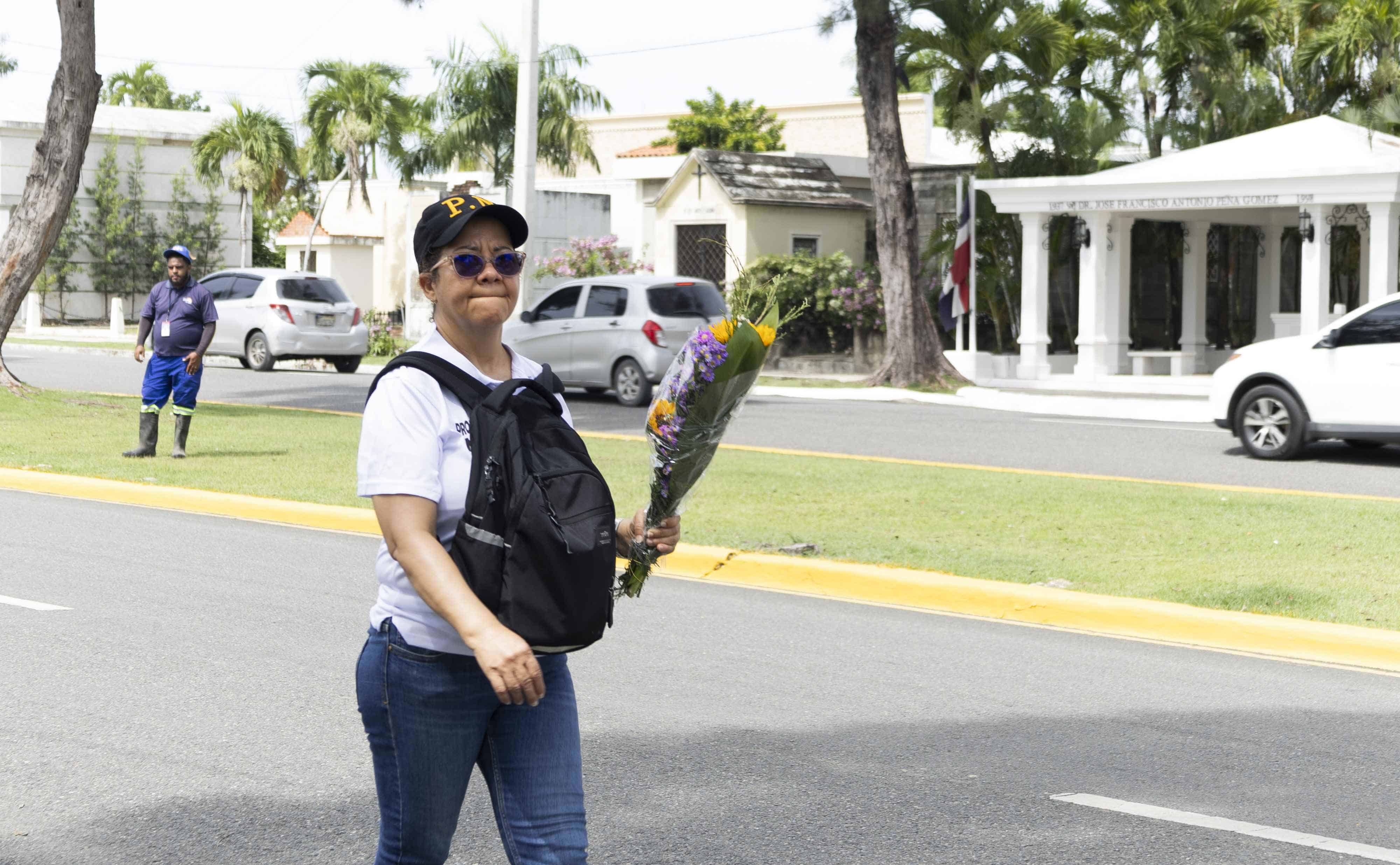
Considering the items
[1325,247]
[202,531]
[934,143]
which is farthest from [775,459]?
[934,143]

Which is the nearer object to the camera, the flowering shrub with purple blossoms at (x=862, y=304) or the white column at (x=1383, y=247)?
the white column at (x=1383, y=247)

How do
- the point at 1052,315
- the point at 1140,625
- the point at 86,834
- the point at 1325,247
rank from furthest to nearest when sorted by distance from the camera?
the point at 1052,315 < the point at 1325,247 < the point at 1140,625 < the point at 86,834

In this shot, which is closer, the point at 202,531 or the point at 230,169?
the point at 202,531

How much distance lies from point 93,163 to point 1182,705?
152ft

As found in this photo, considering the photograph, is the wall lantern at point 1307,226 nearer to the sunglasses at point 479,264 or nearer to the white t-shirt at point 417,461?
the sunglasses at point 479,264

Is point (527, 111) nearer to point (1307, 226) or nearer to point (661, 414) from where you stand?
point (1307, 226)

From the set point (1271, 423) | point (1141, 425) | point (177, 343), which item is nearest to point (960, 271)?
point (1141, 425)

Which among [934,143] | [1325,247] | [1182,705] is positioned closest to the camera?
[1182,705]

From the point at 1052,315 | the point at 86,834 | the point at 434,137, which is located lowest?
the point at 86,834

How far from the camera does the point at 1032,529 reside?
10828mm

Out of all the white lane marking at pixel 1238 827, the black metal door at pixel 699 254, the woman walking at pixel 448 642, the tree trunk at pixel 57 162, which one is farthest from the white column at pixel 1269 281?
the woman walking at pixel 448 642

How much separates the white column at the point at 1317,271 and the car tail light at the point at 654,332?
9.47 meters

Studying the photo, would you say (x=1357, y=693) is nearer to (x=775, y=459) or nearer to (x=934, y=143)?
(x=775, y=459)

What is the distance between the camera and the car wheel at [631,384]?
21672 millimetres
